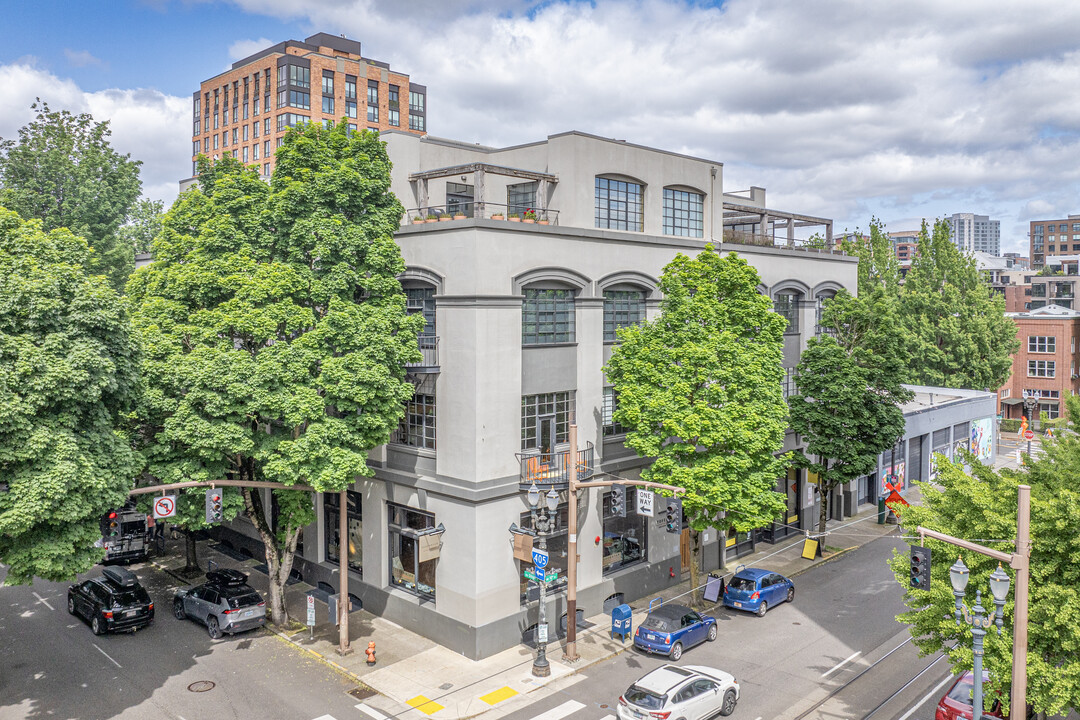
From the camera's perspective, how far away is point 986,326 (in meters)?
56.2

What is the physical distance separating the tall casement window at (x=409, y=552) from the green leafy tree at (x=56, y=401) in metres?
9.41

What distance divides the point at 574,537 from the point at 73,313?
15.0 meters

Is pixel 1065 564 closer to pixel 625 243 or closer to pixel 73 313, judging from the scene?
pixel 625 243

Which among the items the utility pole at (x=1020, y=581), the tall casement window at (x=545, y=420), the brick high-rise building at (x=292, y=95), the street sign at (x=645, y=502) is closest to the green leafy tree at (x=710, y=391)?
the street sign at (x=645, y=502)

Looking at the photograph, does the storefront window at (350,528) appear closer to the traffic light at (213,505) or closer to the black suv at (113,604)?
the black suv at (113,604)

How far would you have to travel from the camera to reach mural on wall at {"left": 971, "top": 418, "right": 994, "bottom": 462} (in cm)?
5198

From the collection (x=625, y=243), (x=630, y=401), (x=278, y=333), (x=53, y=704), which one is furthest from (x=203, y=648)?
(x=625, y=243)

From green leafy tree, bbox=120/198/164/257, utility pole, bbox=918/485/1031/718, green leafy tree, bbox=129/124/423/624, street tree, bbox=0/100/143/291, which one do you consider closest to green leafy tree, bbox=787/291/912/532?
utility pole, bbox=918/485/1031/718

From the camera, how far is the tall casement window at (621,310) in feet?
94.8

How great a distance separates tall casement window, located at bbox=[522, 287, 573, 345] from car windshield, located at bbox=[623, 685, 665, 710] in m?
11.4

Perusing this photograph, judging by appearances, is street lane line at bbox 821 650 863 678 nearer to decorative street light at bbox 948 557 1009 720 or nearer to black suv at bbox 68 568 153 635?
decorative street light at bbox 948 557 1009 720

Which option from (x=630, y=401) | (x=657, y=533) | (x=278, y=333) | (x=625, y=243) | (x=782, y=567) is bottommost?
(x=782, y=567)

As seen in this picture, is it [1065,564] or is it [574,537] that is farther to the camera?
[574,537]

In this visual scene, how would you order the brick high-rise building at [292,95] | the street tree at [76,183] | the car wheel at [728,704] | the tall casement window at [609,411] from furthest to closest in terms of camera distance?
the brick high-rise building at [292,95]
the street tree at [76,183]
the tall casement window at [609,411]
the car wheel at [728,704]
